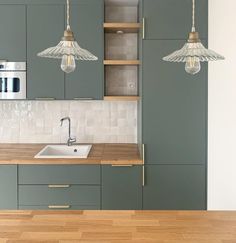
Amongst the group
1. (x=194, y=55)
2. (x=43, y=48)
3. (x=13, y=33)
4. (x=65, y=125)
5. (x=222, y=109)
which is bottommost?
(x=65, y=125)

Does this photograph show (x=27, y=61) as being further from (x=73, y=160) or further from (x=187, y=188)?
(x=187, y=188)

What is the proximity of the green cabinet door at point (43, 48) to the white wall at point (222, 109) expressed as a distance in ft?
4.52

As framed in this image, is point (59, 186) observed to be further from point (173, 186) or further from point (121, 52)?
point (121, 52)

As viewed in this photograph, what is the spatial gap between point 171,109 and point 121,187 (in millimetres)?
791

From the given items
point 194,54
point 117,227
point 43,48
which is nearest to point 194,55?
point 194,54

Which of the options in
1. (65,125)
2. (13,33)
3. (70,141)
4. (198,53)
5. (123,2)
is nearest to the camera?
(198,53)

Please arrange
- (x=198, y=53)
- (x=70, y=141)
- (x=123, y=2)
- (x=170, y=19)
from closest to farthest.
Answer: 1. (x=198, y=53)
2. (x=170, y=19)
3. (x=123, y=2)
4. (x=70, y=141)

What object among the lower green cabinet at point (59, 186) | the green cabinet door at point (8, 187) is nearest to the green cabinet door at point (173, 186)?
the lower green cabinet at point (59, 186)

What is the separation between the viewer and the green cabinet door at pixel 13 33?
3367mm

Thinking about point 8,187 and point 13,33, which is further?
point 13,33

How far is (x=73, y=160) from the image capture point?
121 inches

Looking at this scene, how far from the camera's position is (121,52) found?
3.77 meters

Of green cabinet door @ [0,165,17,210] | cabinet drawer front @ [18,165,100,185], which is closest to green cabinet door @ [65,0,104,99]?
cabinet drawer front @ [18,165,100,185]

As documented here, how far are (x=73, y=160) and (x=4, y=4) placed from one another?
1578 mm
